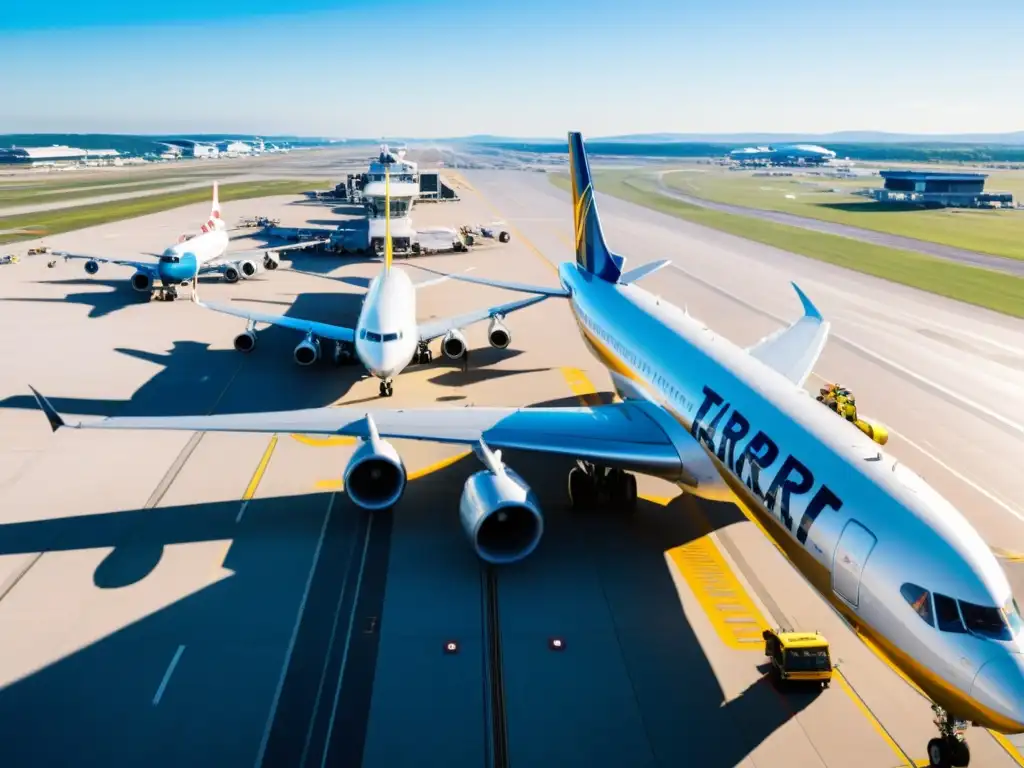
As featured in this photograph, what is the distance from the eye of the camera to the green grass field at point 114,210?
74569 mm

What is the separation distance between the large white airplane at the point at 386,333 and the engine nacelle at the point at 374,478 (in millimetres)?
8345

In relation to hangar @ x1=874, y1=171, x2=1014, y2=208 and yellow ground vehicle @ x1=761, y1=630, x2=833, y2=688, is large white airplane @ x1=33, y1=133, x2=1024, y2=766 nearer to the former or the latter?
yellow ground vehicle @ x1=761, y1=630, x2=833, y2=688


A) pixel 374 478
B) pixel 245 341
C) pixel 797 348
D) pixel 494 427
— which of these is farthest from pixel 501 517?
pixel 245 341

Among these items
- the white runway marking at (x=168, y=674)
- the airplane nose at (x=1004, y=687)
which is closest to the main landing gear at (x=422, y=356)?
the white runway marking at (x=168, y=674)

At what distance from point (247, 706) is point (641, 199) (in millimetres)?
113869

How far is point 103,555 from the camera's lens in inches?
691

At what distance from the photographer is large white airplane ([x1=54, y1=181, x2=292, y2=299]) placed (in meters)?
43.0

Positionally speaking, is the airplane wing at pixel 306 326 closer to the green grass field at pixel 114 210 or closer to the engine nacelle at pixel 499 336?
the engine nacelle at pixel 499 336

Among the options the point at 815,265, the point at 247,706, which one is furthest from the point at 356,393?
the point at 815,265

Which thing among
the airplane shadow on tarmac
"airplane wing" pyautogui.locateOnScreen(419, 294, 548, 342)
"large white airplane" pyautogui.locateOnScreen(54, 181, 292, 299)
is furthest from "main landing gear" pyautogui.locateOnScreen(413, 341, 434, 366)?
"large white airplane" pyautogui.locateOnScreen(54, 181, 292, 299)

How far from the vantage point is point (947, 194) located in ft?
394

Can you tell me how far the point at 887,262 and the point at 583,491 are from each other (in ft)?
179

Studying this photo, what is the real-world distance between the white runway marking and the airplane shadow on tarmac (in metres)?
0.12

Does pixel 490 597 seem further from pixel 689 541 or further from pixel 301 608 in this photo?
pixel 689 541
